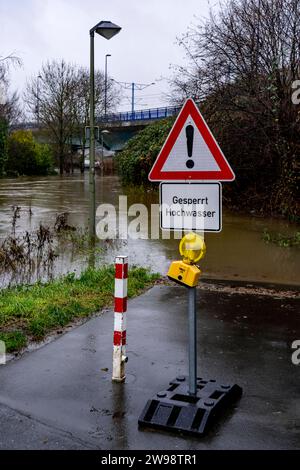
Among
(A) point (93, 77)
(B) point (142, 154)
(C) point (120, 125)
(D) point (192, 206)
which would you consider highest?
(C) point (120, 125)

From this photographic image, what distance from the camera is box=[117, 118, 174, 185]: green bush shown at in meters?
27.2

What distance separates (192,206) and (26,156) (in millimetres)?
53858

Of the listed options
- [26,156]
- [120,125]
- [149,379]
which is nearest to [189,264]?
[149,379]

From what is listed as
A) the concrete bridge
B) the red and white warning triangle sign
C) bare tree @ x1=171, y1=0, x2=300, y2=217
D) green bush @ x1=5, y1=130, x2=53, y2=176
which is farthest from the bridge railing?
the red and white warning triangle sign

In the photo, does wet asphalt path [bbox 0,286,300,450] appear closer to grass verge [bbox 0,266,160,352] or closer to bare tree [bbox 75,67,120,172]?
grass verge [bbox 0,266,160,352]

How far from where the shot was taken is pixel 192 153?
4273 mm

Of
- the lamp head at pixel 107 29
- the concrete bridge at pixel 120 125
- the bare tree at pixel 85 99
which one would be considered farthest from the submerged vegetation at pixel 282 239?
the bare tree at pixel 85 99

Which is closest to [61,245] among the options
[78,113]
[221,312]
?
[221,312]

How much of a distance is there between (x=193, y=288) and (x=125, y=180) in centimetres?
2748

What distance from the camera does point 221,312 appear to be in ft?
23.1

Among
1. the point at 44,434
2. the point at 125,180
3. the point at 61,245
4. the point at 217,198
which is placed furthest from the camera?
the point at 125,180

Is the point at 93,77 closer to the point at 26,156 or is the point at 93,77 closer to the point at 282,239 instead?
the point at 282,239
